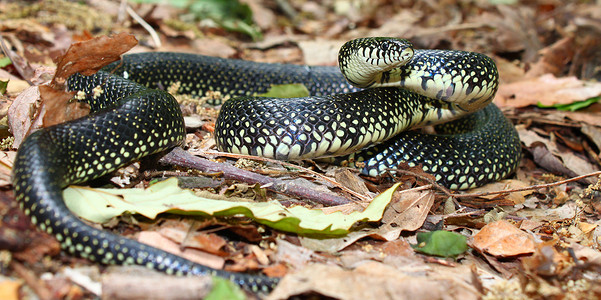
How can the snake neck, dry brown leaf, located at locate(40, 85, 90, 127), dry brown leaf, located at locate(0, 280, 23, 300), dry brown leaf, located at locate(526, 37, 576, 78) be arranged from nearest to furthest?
dry brown leaf, located at locate(0, 280, 23, 300)
dry brown leaf, located at locate(40, 85, 90, 127)
the snake neck
dry brown leaf, located at locate(526, 37, 576, 78)

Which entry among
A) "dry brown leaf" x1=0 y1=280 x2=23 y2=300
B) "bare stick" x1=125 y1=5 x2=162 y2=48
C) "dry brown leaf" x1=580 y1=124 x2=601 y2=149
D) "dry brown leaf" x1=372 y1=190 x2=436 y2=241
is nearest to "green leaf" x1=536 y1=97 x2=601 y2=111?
"dry brown leaf" x1=580 y1=124 x2=601 y2=149

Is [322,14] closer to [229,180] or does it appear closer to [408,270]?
[229,180]

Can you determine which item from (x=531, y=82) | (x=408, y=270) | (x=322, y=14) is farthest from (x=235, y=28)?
(x=408, y=270)

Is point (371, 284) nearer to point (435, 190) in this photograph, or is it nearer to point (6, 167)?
point (435, 190)

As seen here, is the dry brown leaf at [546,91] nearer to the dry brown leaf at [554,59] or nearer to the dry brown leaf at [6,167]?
the dry brown leaf at [554,59]

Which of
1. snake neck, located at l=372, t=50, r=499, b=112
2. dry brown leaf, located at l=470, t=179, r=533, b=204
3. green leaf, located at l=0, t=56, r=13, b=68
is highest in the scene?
snake neck, located at l=372, t=50, r=499, b=112

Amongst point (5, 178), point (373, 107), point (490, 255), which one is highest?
point (373, 107)

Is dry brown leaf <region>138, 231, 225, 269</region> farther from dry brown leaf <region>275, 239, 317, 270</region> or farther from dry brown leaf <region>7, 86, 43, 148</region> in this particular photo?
dry brown leaf <region>7, 86, 43, 148</region>
